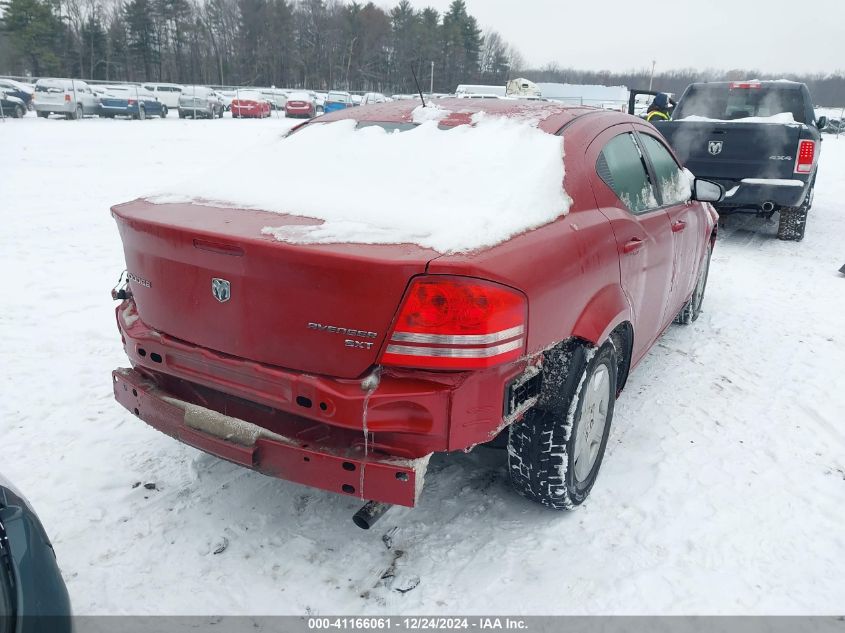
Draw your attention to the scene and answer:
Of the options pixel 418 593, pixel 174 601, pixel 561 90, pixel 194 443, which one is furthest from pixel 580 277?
pixel 561 90

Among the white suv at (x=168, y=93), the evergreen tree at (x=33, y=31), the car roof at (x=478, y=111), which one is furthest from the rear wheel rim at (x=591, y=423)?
the evergreen tree at (x=33, y=31)

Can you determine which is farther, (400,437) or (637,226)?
(637,226)

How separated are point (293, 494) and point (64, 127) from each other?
67.5 ft

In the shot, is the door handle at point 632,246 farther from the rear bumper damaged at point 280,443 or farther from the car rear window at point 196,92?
the car rear window at point 196,92

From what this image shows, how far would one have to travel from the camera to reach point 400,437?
2.08 m

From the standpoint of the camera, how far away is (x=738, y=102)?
9.04 meters

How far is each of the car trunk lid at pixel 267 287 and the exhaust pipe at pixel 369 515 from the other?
0.59 metres

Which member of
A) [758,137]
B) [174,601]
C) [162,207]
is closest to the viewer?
[174,601]

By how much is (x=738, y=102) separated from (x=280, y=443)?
9.27 metres

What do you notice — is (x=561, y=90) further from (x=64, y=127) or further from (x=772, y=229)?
(x=772, y=229)

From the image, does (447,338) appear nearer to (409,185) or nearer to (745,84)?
(409,185)

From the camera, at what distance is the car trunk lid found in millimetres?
1984

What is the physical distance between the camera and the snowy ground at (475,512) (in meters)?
2.35

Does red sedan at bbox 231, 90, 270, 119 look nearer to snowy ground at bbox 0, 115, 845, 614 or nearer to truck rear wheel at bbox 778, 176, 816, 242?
truck rear wheel at bbox 778, 176, 816, 242
